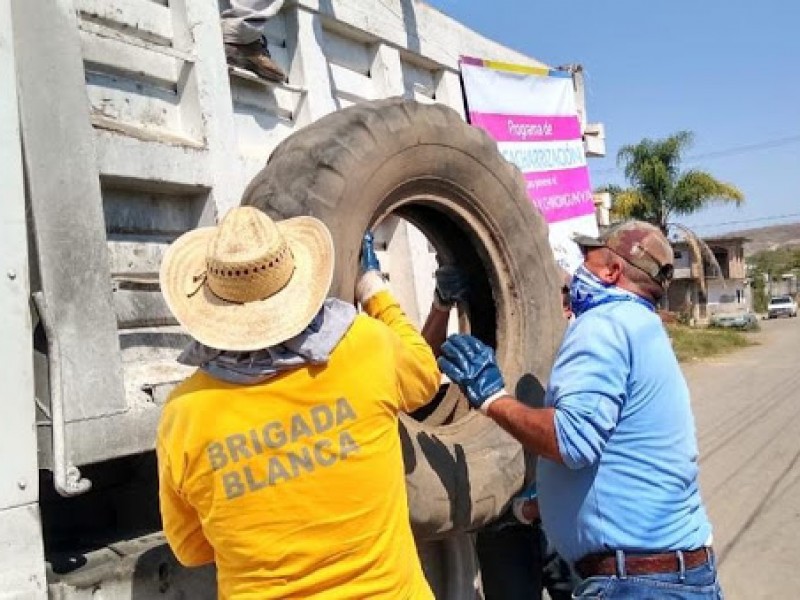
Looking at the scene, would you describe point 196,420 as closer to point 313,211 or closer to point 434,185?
point 313,211

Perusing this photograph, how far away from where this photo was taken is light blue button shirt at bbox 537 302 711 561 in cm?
231

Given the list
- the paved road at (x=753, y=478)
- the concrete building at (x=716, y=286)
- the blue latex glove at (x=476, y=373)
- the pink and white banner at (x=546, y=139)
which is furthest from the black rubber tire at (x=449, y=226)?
the concrete building at (x=716, y=286)

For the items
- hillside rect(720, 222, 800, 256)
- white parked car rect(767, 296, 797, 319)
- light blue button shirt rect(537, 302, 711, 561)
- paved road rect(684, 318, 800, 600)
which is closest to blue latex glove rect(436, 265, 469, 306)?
light blue button shirt rect(537, 302, 711, 561)

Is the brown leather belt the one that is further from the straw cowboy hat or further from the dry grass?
the dry grass

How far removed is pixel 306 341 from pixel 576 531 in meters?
1.10

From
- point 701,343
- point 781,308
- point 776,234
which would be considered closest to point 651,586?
point 701,343

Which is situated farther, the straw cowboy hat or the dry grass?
the dry grass

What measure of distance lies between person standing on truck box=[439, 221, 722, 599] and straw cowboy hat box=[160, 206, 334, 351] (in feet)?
2.73

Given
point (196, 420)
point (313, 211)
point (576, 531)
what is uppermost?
point (313, 211)

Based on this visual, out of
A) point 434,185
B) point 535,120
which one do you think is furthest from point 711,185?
point 434,185

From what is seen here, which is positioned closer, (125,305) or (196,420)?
(196,420)

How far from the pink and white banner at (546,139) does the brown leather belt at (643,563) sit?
221 centimetres

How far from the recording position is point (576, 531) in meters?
2.44

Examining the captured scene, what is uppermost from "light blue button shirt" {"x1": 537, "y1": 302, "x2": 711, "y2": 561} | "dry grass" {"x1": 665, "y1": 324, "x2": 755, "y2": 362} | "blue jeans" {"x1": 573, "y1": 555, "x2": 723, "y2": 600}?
"light blue button shirt" {"x1": 537, "y1": 302, "x2": 711, "y2": 561}
